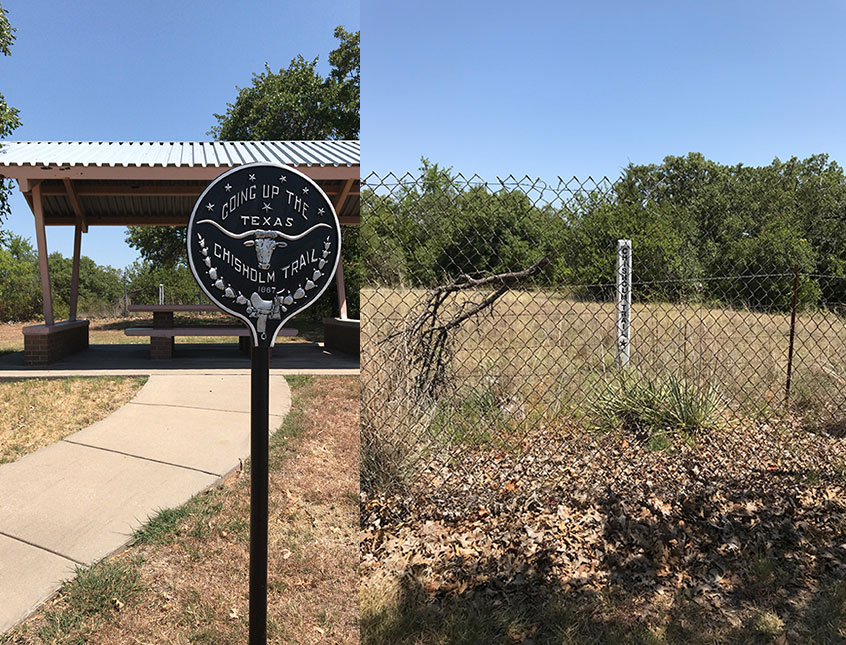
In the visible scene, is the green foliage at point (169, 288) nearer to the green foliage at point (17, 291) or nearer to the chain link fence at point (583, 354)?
the green foliage at point (17, 291)

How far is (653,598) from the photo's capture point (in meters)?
2.61

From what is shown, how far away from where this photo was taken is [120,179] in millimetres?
8906

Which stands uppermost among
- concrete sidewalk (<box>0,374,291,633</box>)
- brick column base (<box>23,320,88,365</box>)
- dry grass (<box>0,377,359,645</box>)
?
brick column base (<box>23,320,88,365</box>)

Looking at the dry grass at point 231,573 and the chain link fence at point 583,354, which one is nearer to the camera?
the dry grass at point 231,573

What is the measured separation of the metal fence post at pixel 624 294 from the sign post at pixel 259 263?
3193 millimetres

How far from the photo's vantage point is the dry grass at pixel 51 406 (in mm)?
5012

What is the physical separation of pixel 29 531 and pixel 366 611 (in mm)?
2091

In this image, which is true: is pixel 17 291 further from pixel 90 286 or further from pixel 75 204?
pixel 75 204

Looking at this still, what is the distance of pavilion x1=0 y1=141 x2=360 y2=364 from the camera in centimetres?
871

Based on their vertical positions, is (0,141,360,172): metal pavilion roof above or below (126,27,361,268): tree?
below

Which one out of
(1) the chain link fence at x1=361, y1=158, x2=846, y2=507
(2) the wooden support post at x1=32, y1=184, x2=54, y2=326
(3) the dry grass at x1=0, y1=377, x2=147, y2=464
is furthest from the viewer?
(2) the wooden support post at x1=32, y1=184, x2=54, y2=326

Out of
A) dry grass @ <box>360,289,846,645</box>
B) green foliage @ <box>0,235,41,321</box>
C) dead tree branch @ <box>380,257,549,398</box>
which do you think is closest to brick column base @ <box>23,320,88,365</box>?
dry grass @ <box>360,289,846,645</box>

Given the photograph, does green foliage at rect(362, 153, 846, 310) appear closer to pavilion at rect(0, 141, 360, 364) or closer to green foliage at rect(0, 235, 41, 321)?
pavilion at rect(0, 141, 360, 364)

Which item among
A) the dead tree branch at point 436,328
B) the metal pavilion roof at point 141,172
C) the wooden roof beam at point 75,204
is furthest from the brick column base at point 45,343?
the dead tree branch at point 436,328
